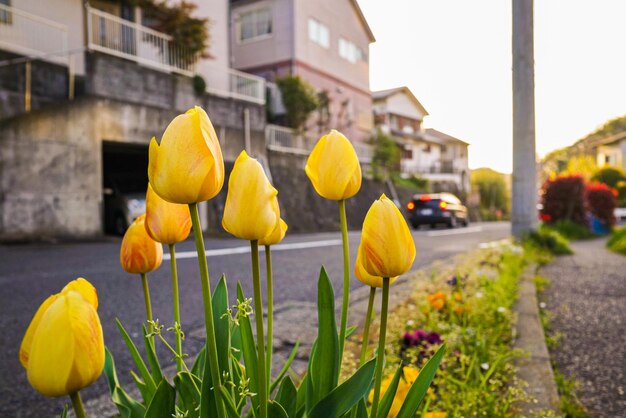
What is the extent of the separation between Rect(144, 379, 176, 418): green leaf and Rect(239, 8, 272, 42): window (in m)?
21.4

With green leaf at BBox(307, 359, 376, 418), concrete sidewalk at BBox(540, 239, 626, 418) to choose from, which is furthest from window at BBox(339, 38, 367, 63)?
green leaf at BBox(307, 359, 376, 418)

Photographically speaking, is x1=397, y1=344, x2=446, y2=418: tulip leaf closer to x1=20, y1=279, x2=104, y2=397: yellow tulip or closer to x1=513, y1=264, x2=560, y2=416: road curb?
x1=20, y1=279, x2=104, y2=397: yellow tulip

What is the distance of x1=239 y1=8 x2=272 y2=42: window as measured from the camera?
20844 mm

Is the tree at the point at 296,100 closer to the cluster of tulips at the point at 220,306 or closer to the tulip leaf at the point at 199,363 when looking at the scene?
the tulip leaf at the point at 199,363

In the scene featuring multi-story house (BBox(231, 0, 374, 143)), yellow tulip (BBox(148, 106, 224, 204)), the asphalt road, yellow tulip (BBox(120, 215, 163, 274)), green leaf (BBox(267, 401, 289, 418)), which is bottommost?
the asphalt road

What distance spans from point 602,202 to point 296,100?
10051mm

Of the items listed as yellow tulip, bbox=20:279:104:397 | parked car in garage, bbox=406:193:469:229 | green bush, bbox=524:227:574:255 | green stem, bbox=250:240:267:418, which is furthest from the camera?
parked car in garage, bbox=406:193:469:229

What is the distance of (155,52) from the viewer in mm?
13242

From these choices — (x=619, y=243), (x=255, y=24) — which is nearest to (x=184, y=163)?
(x=619, y=243)

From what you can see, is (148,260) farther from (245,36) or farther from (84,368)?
(245,36)

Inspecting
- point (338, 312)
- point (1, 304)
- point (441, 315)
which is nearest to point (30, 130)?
point (1, 304)

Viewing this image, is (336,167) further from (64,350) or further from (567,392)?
(567,392)

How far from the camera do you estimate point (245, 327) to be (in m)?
0.88

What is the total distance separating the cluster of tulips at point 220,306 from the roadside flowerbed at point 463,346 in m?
0.34
